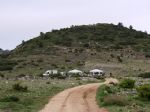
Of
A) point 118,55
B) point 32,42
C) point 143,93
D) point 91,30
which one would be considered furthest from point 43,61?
point 143,93

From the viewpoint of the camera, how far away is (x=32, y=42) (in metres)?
156

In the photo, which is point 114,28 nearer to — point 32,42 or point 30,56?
point 32,42

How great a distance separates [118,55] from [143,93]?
93749 mm

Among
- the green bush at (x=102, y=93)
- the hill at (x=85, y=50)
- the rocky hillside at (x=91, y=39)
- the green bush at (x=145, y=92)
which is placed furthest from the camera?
the rocky hillside at (x=91, y=39)

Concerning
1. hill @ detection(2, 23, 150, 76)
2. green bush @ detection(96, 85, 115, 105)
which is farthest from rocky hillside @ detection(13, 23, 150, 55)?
green bush @ detection(96, 85, 115, 105)

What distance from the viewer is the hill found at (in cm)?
11119

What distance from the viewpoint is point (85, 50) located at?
437ft

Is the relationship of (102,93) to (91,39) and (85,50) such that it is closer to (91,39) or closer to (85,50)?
(85,50)

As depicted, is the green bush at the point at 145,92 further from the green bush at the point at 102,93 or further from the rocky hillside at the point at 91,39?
the rocky hillside at the point at 91,39

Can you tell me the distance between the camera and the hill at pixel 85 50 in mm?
111188

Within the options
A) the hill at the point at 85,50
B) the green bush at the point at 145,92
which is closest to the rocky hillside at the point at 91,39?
the hill at the point at 85,50

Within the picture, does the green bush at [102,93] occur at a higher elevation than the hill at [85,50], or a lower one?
lower

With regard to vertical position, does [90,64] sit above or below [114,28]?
below

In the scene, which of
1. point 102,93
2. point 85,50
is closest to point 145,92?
point 102,93
